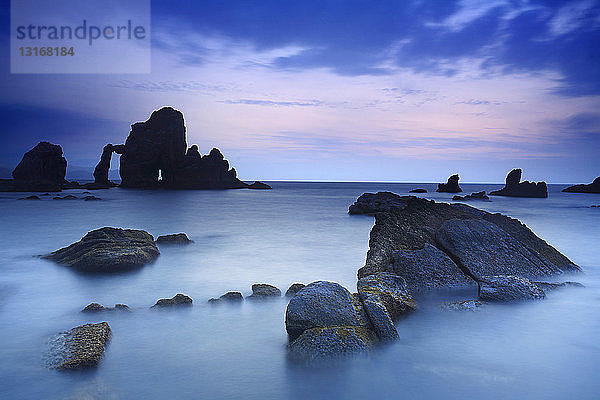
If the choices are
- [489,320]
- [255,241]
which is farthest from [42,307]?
[255,241]

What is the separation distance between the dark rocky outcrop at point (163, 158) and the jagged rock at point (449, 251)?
276ft

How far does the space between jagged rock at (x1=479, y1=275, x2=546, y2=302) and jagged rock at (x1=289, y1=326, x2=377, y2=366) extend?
3.45 m

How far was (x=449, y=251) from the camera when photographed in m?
9.12

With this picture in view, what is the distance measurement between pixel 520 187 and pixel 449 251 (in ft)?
276

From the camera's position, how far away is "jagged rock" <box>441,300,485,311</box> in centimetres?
708

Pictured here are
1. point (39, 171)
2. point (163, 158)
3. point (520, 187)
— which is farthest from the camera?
point (163, 158)

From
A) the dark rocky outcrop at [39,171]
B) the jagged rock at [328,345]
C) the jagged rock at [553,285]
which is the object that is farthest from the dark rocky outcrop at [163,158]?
the jagged rock at [328,345]

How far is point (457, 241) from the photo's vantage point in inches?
360

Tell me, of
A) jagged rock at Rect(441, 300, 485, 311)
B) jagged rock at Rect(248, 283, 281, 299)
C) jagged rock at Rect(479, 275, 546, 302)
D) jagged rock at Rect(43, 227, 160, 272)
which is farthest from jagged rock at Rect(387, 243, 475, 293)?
jagged rock at Rect(43, 227, 160, 272)

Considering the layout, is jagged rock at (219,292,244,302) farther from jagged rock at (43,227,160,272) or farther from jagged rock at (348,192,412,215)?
jagged rock at (348,192,412,215)

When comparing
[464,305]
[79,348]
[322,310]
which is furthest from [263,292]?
[464,305]

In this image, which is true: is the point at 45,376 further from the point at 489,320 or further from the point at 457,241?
the point at 457,241

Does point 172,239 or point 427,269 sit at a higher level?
point 427,269

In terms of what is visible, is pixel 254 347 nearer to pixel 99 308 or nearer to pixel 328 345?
pixel 328 345
